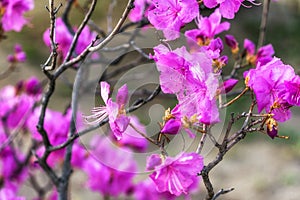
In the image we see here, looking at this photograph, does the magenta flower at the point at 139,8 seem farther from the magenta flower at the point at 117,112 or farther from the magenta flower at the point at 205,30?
the magenta flower at the point at 117,112

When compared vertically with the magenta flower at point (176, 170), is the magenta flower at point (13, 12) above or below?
above

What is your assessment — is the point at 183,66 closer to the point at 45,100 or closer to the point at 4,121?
the point at 45,100

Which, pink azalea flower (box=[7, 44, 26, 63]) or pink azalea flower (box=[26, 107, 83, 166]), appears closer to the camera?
pink azalea flower (box=[26, 107, 83, 166])

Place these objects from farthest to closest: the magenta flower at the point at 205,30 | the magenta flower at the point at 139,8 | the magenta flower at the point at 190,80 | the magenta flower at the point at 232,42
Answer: the magenta flower at the point at 139,8, the magenta flower at the point at 232,42, the magenta flower at the point at 205,30, the magenta flower at the point at 190,80

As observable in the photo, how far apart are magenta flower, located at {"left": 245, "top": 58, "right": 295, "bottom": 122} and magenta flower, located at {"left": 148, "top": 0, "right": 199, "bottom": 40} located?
0.15 m

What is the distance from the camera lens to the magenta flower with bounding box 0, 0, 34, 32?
163cm

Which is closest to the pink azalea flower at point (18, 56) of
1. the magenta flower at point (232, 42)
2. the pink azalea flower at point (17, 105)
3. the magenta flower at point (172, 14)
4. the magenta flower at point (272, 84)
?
the pink azalea flower at point (17, 105)

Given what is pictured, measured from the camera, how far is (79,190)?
3709 mm

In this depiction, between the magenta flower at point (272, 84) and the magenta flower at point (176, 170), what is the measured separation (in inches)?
6.0

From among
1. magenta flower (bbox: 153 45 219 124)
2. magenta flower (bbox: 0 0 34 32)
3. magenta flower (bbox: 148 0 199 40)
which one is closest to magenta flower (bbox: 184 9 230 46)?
magenta flower (bbox: 148 0 199 40)

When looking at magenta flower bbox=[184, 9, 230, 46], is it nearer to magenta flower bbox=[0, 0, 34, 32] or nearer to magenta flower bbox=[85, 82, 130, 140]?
magenta flower bbox=[85, 82, 130, 140]

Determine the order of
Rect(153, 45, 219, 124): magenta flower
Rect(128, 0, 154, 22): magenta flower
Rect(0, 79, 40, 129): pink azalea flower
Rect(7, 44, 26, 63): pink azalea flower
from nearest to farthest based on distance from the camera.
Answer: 1. Rect(153, 45, 219, 124): magenta flower
2. Rect(128, 0, 154, 22): magenta flower
3. Rect(7, 44, 26, 63): pink azalea flower
4. Rect(0, 79, 40, 129): pink azalea flower

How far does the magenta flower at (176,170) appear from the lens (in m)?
0.94

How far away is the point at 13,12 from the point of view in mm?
1651
